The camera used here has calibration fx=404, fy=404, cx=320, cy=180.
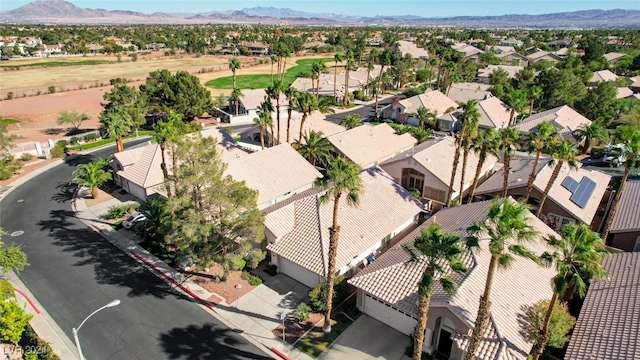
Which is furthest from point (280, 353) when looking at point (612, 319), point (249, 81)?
point (249, 81)

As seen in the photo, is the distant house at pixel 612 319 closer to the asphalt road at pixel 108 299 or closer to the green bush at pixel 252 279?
the asphalt road at pixel 108 299

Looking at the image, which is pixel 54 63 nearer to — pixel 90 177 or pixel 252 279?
pixel 90 177

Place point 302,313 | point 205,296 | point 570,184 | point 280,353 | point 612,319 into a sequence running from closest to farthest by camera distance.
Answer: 1. point 612,319
2. point 280,353
3. point 302,313
4. point 205,296
5. point 570,184

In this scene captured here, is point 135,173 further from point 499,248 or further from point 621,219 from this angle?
point 621,219

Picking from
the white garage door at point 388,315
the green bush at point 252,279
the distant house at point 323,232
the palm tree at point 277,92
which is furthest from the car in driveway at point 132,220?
the white garage door at point 388,315

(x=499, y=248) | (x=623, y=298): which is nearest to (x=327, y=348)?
(x=499, y=248)

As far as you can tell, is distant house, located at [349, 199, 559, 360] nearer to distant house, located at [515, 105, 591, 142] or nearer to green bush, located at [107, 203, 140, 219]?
green bush, located at [107, 203, 140, 219]
